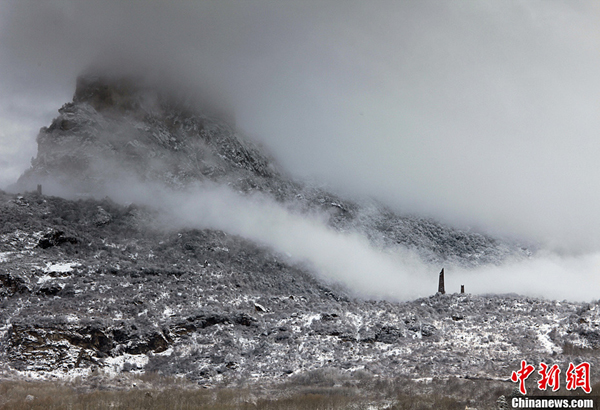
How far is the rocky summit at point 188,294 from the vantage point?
45.1 meters

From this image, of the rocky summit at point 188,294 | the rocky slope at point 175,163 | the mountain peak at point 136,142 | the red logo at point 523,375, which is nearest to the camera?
the red logo at point 523,375

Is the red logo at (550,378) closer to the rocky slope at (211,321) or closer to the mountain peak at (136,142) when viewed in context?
the rocky slope at (211,321)

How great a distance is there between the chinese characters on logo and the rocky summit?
103 inches

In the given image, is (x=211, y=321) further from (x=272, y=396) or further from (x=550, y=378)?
(x=550, y=378)

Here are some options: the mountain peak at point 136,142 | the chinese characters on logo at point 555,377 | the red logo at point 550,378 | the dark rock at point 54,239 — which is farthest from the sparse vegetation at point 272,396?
the mountain peak at point 136,142

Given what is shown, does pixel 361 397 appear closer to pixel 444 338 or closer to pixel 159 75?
pixel 444 338

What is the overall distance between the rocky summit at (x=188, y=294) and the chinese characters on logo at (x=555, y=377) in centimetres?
261

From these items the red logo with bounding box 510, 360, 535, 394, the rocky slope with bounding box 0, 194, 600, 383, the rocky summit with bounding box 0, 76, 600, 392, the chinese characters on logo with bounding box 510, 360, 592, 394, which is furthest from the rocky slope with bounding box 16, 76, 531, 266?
the chinese characters on logo with bounding box 510, 360, 592, 394

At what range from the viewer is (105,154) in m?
81.7

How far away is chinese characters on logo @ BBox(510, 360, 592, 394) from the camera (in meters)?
32.6

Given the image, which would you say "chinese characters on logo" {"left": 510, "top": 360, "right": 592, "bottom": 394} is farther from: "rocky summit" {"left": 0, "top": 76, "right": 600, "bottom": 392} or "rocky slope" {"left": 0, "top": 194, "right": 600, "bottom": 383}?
"rocky slope" {"left": 0, "top": 194, "right": 600, "bottom": 383}

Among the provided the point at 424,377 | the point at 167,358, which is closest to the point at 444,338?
the point at 424,377

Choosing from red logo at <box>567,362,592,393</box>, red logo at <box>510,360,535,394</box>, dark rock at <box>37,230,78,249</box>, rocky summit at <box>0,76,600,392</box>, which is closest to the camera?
red logo at <box>567,362,592,393</box>

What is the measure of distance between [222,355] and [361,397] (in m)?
15.8
